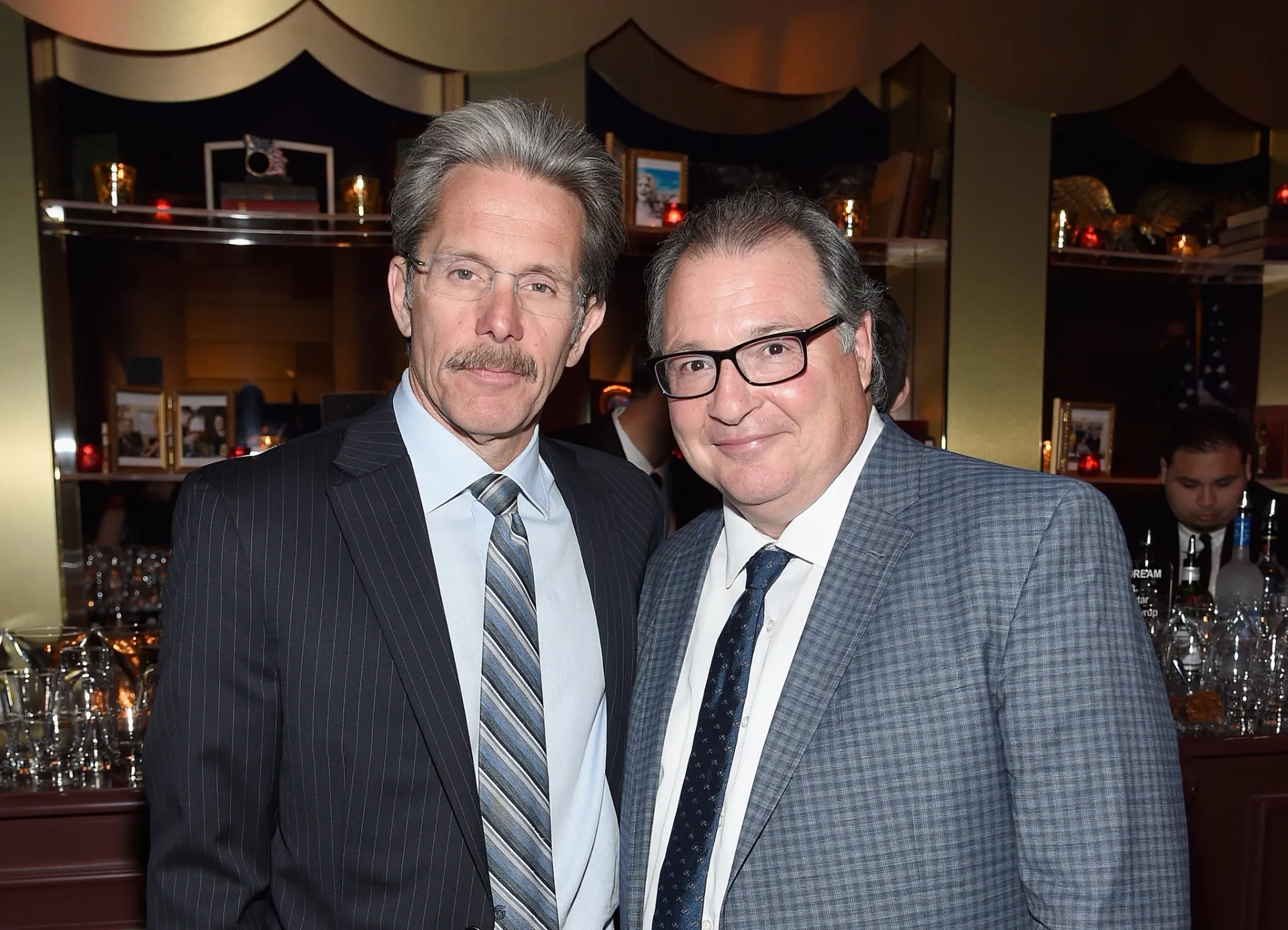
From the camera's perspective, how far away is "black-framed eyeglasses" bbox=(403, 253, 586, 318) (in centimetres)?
150

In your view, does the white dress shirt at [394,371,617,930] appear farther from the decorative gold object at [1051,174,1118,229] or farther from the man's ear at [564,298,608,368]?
the decorative gold object at [1051,174,1118,229]

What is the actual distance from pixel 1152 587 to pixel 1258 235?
188cm

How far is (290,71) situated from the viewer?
13.4 feet

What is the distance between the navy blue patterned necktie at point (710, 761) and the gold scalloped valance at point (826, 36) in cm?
243

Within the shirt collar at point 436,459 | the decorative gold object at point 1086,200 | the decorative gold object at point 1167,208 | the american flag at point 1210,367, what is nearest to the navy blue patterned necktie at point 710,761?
the shirt collar at point 436,459

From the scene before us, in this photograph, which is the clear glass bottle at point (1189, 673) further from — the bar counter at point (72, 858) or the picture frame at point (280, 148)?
the picture frame at point (280, 148)

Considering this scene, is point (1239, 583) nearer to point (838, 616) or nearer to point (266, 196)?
point (838, 616)

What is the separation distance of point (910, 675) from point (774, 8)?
2.92m

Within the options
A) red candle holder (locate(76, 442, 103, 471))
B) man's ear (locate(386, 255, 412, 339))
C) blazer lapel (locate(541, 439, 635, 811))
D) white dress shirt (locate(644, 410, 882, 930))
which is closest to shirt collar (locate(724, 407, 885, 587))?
white dress shirt (locate(644, 410, 882, 930))

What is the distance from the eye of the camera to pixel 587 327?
66.7 inches

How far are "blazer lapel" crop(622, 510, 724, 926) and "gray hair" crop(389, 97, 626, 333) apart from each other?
0.44 metres

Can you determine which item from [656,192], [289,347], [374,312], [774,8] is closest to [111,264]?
[289,347]

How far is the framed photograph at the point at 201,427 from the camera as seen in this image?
3.61 meters

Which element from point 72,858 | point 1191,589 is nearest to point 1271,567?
point 1191,589
